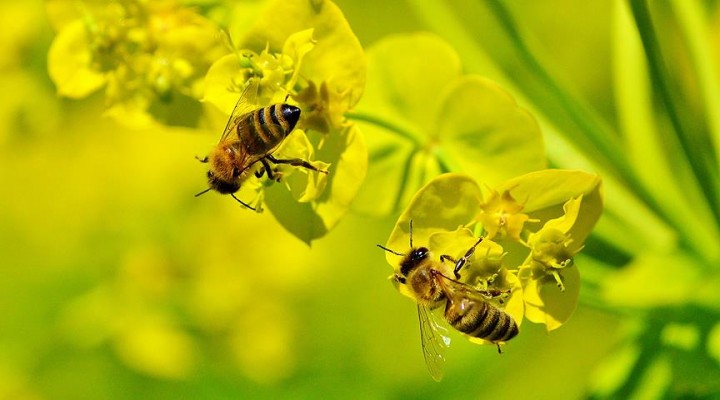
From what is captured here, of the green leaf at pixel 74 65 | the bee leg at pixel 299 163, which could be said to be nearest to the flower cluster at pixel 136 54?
the green leaf at pixel 74 65

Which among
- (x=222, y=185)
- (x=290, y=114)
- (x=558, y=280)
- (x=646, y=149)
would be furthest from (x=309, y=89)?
(x=646, y=149)

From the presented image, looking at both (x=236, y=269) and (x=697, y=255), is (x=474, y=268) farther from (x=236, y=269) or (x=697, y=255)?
(x=236, y=269)

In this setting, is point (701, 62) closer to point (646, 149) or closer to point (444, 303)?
point (646, 149)

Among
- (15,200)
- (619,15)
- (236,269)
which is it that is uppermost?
(619,15)

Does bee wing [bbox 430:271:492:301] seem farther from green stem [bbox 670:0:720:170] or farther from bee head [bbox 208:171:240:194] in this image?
green stem [bbox 670:0:720:170]

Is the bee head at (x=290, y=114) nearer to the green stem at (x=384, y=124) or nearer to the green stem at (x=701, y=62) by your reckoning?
the green stem at (x=384, y=124)

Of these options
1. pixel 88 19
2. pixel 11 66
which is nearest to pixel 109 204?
pixel 11 66
